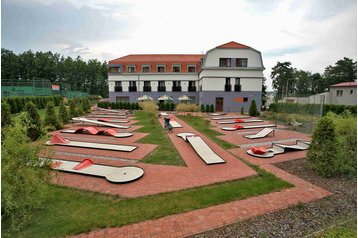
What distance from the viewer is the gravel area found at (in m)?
4.09

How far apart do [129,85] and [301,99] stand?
26.5 meters

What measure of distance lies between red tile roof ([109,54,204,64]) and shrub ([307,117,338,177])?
32.3 meters

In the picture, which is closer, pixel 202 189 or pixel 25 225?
pixel 25 225

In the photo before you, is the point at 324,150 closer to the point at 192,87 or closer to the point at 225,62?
the point at 225,62

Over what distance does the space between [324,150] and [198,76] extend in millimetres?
30788

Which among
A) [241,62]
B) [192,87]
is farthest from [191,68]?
[241,62]

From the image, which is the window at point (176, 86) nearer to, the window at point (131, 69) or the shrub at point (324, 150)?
the window at point (131, 69)

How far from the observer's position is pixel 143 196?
5.48m

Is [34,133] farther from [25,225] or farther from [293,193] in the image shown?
[293,193]

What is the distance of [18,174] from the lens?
3914 mm

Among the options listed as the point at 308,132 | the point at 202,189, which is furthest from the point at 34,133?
the point at 308,132

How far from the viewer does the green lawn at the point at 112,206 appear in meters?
4.19

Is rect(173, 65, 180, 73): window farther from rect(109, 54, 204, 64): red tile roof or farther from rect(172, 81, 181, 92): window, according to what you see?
rect(172, 81, 181, 92): window

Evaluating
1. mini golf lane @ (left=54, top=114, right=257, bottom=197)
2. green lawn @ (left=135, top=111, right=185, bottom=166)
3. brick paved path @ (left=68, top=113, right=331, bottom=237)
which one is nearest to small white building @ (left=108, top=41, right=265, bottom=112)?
green lawn @ (left=135, top=111, right=185, bottom=166)
